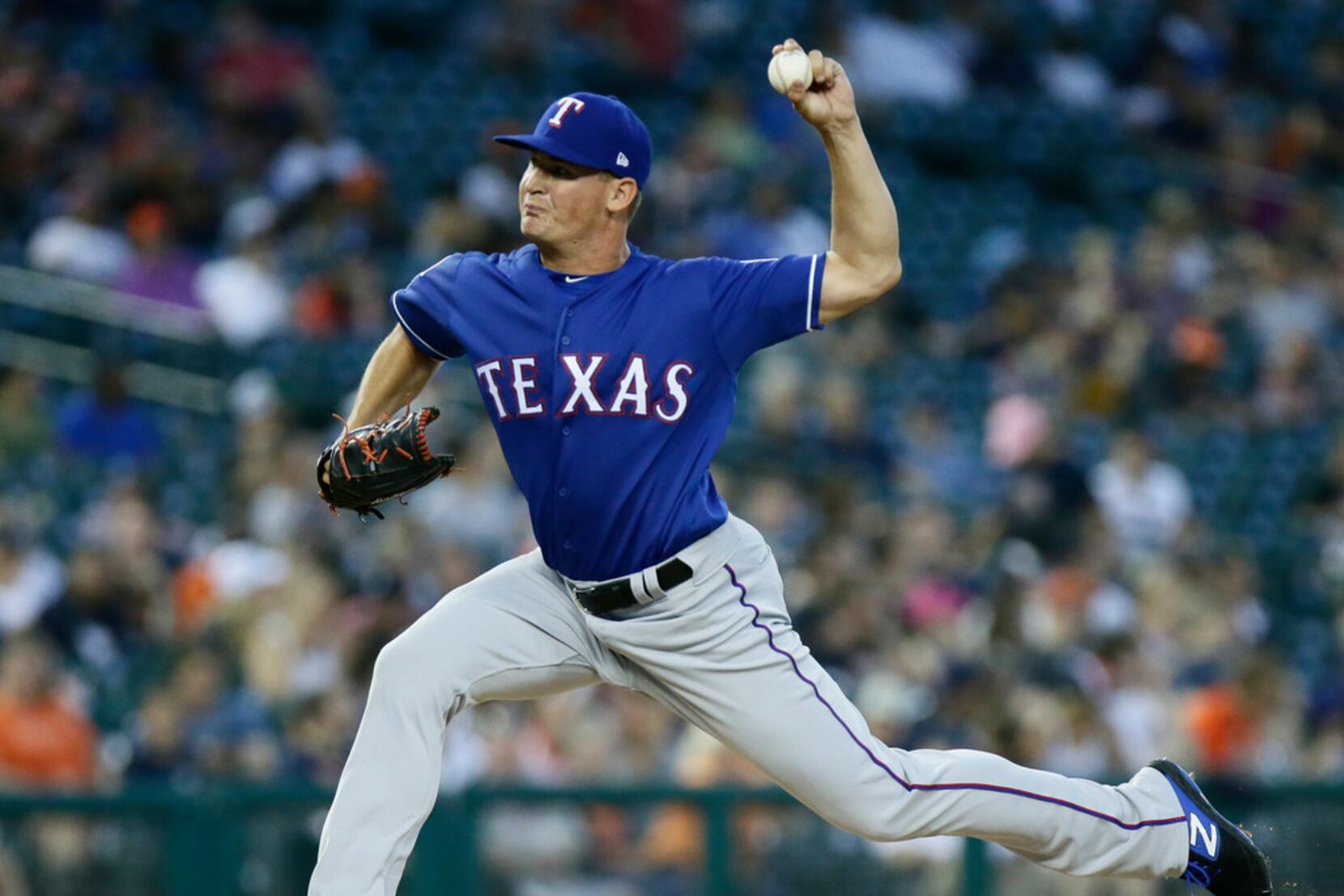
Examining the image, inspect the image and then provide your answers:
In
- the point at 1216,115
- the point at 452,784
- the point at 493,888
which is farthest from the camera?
the point at 1216,115

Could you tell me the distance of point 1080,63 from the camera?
12.5m

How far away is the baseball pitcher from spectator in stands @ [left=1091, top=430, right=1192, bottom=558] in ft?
17.3

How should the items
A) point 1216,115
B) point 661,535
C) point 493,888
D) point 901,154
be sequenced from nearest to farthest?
point 661,535
point 493,888
point 901,154
point 1216,115

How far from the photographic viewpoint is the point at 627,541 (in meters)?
4.09

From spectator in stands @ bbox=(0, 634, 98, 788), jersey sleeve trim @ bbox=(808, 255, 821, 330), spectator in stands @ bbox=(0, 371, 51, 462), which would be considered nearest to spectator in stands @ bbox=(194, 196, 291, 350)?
spectator in stands @ bbox=(0, 371, 51, 462)

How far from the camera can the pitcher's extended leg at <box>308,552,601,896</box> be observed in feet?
Answer: 13.0

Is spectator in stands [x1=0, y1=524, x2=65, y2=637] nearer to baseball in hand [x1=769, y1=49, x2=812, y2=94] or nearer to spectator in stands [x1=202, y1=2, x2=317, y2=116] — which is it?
spectator in stands [x1=202, y1=2, x2=317, y2=116]

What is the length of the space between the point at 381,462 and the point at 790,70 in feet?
3.73

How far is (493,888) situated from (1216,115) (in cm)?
801

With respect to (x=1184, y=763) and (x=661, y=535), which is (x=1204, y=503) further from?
(x=661, y=535)

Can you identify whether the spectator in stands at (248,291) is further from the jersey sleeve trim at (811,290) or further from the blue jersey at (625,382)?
the jersey sleeve trim at (811,290)

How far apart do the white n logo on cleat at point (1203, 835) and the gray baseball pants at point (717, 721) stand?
0.12 feet

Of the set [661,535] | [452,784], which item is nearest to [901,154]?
[452,784]

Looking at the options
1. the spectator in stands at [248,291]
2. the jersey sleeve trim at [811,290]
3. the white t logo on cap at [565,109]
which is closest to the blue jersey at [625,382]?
the jersey sleeve trim at [811,290]
